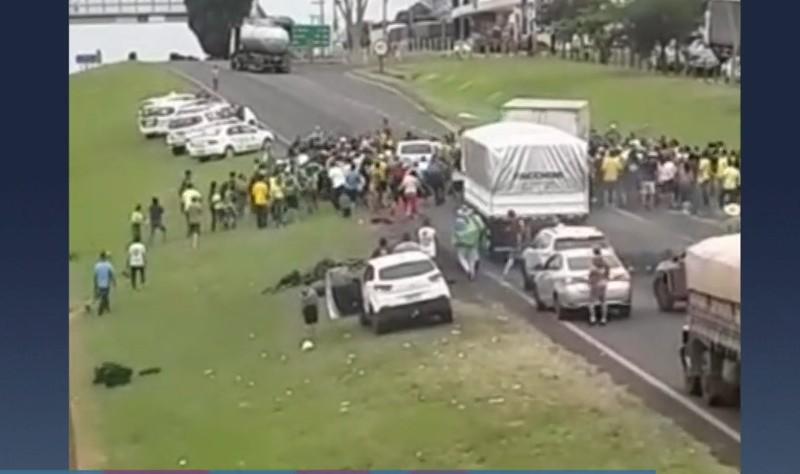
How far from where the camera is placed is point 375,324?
19.0ft

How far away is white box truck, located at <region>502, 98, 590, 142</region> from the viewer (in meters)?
5.91

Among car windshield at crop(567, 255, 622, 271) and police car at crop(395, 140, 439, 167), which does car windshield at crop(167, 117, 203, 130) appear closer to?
police car at crop(395, 140, 439, 167)

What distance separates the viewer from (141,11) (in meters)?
6.18

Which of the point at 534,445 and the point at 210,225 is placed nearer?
the point at 534,445

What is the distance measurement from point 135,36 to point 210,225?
27.6 inches

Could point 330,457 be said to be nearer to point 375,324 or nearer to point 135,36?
point 375,324

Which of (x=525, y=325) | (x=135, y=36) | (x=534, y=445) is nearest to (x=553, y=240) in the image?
(x=525, y=325)

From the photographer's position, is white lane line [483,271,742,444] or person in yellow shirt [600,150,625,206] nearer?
white lane line [483,271,742,444]

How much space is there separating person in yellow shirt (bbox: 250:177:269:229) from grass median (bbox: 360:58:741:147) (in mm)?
531

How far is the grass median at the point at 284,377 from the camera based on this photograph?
558cm

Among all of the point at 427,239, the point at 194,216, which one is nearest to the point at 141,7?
the point at 194,216

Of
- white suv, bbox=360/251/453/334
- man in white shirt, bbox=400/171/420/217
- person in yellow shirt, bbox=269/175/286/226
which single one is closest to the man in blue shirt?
person in yellow shirt, bbox=269/175/286/226

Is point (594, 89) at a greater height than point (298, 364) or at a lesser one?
greater

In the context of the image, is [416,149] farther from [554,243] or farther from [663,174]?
[663,174]
